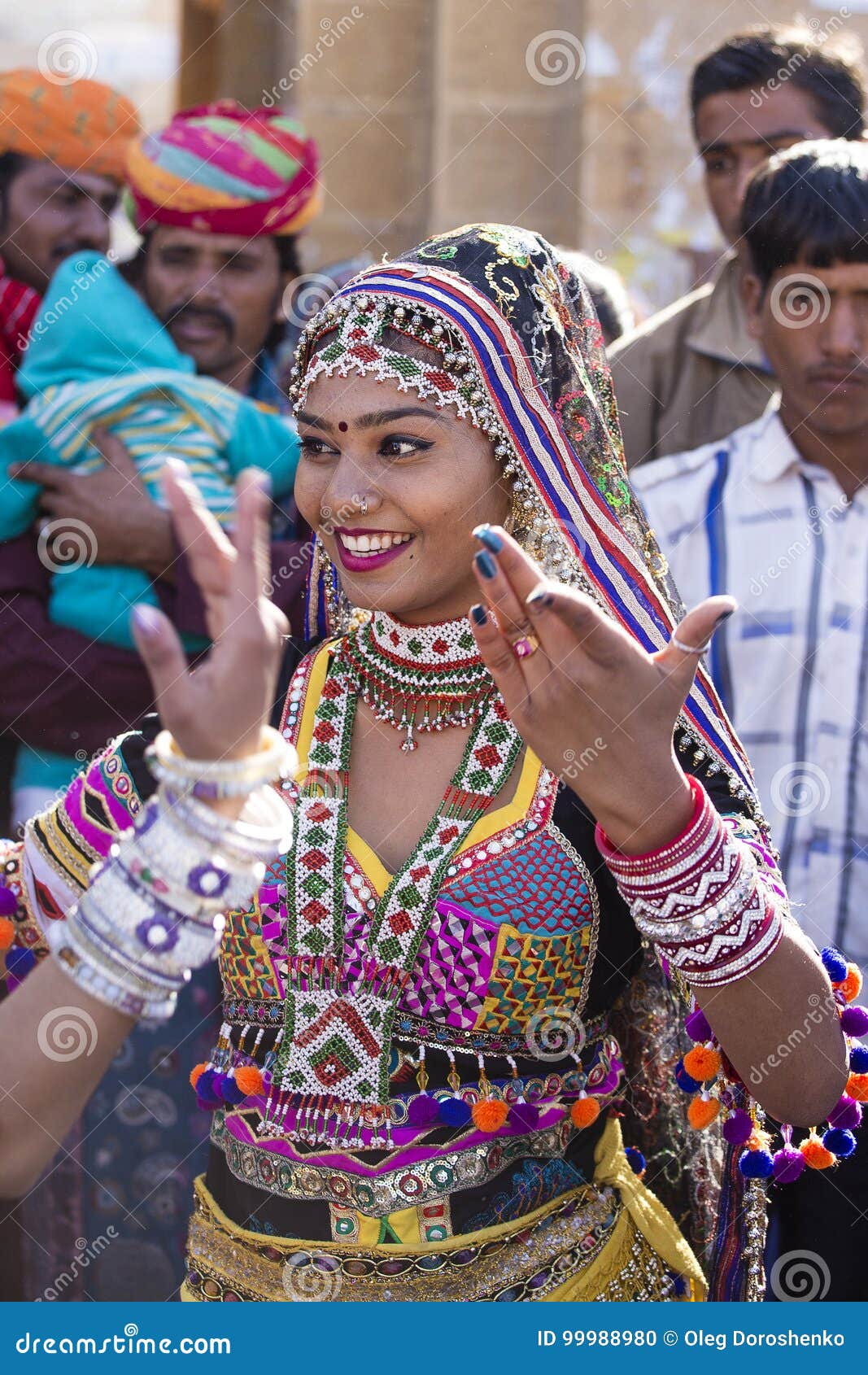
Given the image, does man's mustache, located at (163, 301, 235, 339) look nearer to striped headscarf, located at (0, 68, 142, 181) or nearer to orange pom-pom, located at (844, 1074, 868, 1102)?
striped headscarf, located at (0, 68, 142, 181)

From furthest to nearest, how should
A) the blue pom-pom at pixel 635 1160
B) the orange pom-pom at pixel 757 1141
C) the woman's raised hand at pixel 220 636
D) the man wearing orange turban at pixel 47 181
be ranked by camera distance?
the man wearing orange turban at pixel 47 181
the blue pom-pom at pixel 635 1160
the orange pom-pom at pixel 757 1141
the woman's raised hand at pixel 220 636

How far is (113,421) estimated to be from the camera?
3.75m

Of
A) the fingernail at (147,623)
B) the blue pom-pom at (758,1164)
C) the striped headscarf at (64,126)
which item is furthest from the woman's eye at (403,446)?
the striped headscarf at (64,126)

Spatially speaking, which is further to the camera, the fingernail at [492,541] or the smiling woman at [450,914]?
the smiling woman at [450,914]

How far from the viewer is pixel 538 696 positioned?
74.0 inches

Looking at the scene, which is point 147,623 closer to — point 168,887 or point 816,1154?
point 168,887

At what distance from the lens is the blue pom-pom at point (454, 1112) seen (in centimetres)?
220

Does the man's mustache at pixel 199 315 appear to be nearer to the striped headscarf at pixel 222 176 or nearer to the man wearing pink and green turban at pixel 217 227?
the man wearing pink and green turban at pixel 217 227

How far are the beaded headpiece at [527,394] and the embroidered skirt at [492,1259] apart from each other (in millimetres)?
694

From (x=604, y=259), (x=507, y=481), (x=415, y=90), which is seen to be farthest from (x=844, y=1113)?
(x=415, y=90)

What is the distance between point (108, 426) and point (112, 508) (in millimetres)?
262

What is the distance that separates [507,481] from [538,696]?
1.91 feet

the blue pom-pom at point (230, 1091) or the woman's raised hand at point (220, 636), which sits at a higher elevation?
the woman's raised hand at point (220, 636)

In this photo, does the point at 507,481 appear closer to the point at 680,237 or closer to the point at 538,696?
the point at 538,696
